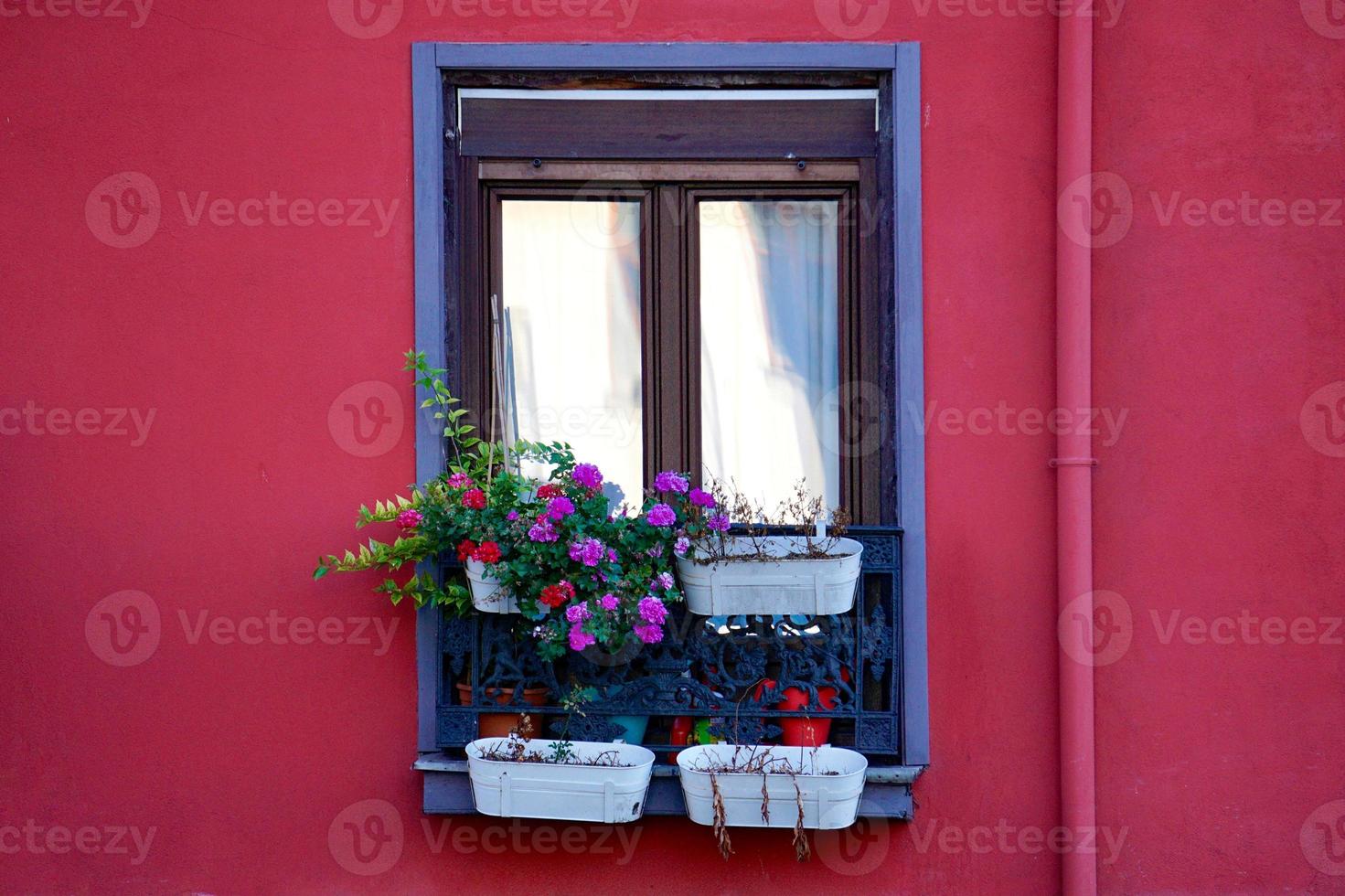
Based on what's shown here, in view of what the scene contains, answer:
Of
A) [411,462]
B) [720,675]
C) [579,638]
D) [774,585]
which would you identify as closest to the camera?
[579,638]

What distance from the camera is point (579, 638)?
134 inches

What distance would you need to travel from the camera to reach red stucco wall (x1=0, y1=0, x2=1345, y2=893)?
3777 millimetres

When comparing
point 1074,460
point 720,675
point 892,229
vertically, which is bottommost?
point 720,675

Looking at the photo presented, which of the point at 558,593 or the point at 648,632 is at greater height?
the point at 558,593

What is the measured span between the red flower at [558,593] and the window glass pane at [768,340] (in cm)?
86

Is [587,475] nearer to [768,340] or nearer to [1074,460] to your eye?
[768,340]

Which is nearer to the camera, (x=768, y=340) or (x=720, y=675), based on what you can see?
(x=720, y=675)

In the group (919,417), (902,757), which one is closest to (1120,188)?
(919,417)

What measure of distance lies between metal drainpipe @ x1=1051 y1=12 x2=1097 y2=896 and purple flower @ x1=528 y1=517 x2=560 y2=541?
164cm

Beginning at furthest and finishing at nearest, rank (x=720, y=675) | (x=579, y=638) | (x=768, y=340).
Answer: (x=768, y=340) < (x=720, y=675) < (x=579, y=638)

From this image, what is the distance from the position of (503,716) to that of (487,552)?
654 mm

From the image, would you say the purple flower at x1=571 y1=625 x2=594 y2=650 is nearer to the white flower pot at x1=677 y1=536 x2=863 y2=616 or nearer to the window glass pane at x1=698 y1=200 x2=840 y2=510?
the white flower pot at x1=677 y1=536 x2=863 y2=616

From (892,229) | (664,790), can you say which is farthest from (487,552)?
(892,229)

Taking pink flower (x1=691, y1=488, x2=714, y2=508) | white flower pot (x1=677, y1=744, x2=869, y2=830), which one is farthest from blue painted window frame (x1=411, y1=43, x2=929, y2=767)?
pink flower (x1=691, y1=488, x2=714, y2=508)
